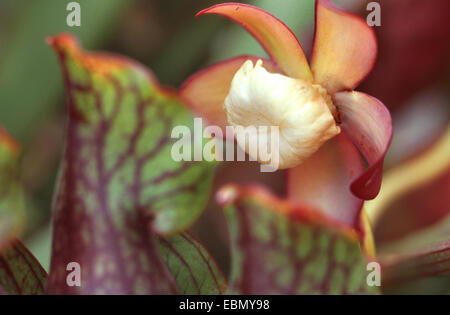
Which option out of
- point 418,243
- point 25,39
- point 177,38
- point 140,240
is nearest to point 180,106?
point 140,240

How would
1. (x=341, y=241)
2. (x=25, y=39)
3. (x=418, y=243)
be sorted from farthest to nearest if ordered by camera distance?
1. (x=25, y=39)
2. (x=418, y=243)
3. (x=341, y=241)

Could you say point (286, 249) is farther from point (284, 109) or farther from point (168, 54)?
point (168, 54)

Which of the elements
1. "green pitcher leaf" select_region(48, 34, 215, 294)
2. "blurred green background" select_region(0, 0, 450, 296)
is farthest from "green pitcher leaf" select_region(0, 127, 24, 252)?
"blurred green background" select_region(0, 0, 450, 296)

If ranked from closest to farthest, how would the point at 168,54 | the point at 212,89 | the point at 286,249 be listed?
the point at 286,249 → the point at 212,89 → the point at 168,54

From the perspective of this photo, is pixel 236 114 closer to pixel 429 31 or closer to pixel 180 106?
pixel 180 106

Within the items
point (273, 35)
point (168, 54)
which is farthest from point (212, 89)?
point (168, 54)

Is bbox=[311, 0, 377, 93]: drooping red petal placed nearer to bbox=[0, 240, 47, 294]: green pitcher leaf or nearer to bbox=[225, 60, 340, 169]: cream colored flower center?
bbox=[225, 60, 340, 169]: cream colored flower center
